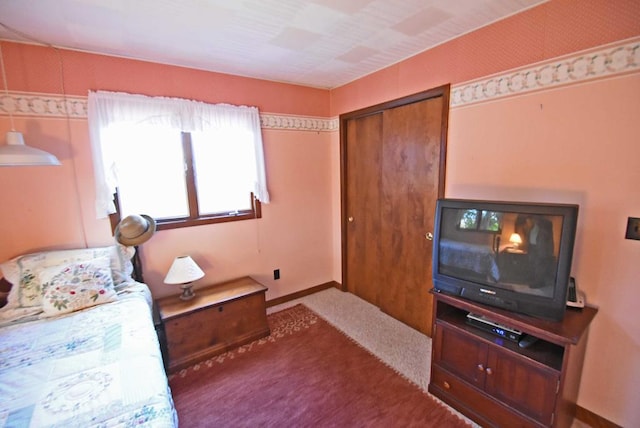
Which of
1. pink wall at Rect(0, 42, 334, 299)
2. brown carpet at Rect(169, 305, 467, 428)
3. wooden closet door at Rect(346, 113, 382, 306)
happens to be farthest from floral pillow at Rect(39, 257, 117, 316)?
wooden closet door at Rect(346, 113, 382, 306)

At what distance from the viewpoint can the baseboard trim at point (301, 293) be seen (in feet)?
10.3

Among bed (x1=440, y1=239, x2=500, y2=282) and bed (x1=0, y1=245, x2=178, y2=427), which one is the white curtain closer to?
bed (x1=0, y1=245, x2=178, y2=427)

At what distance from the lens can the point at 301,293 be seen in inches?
131

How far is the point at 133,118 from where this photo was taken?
7.15 ft

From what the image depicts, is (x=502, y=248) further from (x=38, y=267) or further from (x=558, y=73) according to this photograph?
(x=38, y=267)

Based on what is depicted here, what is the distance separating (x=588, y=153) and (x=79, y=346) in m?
2.79

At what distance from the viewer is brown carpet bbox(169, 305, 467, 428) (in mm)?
1705

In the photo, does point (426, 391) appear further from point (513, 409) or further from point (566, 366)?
point (566, 366)

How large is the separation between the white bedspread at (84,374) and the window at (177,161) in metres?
0.95

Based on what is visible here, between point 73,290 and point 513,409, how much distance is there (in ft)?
8.70

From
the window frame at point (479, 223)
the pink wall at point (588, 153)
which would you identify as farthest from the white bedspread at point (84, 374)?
the pink wall at point (588, 153)

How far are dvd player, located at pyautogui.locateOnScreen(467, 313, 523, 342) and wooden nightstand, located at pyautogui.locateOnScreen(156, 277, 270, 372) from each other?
1.66 meters

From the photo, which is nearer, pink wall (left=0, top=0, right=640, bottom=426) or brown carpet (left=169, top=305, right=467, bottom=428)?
pink wall (left=0, top=0, right=640, bottom=426)

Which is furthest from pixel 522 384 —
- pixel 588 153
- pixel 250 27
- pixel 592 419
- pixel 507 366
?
pixel 250 27
